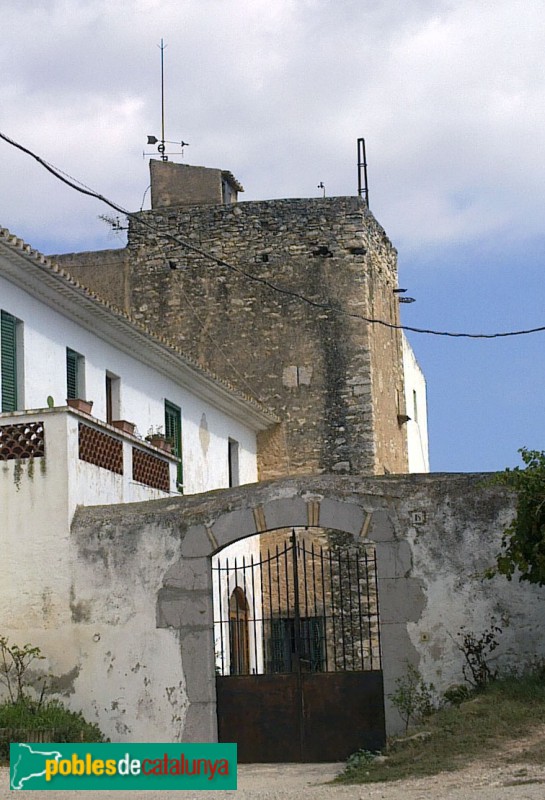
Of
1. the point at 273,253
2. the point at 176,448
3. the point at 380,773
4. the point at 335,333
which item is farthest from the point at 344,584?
the point at 380,773

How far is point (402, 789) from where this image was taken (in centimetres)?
1125

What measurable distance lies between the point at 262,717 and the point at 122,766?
2346 millimetres

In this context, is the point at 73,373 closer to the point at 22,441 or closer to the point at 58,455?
the point at 22,441

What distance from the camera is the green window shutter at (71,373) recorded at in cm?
1973

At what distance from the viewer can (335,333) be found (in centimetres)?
2789

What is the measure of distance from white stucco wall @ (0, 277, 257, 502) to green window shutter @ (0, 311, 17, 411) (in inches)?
5.4

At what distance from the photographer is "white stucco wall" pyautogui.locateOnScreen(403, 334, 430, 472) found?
32250 millimetres

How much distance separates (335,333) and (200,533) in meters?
13.2

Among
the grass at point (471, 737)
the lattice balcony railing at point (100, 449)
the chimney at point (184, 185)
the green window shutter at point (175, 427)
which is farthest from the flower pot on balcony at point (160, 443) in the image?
the chimney at point (184, 185)

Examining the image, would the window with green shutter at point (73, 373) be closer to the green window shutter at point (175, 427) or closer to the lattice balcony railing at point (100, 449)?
the lattice balcony railing at point (100, 449)

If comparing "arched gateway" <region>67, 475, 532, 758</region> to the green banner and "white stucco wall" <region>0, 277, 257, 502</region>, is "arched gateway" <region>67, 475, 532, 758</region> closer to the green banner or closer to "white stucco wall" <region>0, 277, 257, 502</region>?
the green banner

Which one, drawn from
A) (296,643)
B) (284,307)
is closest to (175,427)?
(284,307)

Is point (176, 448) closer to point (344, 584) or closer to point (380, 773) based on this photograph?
point (344, 584)

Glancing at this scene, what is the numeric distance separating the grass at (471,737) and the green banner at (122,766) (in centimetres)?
143
